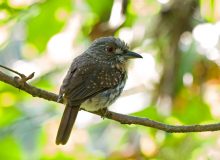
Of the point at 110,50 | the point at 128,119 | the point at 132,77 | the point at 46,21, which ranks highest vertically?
the point at 46,21

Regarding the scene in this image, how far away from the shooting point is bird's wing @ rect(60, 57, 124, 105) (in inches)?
154

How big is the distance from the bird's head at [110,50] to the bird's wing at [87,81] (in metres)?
0.21

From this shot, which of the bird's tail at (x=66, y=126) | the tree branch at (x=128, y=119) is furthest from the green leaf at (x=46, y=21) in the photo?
the tree branch at (x=128, y=119)

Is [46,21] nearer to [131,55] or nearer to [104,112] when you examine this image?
[104,112]

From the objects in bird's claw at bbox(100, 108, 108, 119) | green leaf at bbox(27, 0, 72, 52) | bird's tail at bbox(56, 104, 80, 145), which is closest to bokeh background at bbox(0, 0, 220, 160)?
green leaf at bbox(27, 0, 72, 52)

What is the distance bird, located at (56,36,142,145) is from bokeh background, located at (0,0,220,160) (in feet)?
0.31

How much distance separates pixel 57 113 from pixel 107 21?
2.38 feet

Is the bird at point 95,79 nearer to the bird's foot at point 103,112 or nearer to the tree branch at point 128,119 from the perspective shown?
the bird's foot at point 103,112

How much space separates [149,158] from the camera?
440cm

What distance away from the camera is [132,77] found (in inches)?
195

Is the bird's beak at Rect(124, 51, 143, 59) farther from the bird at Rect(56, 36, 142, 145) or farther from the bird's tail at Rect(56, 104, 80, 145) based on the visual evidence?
the bird's tail at Rect(56, 104, 80, 145)

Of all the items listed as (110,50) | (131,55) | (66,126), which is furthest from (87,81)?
(110,50)

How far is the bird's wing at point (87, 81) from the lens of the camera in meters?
3.91

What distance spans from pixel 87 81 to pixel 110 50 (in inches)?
29.0
